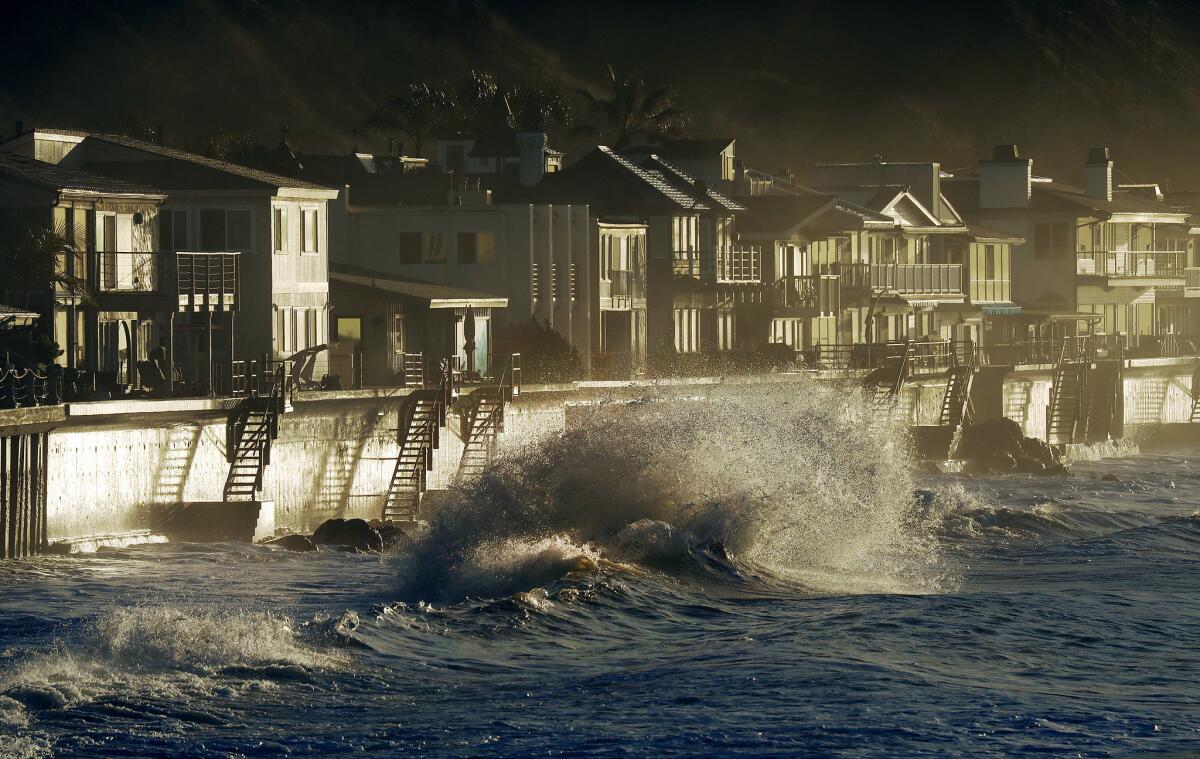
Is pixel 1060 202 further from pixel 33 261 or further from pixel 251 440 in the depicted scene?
pixel 251 440

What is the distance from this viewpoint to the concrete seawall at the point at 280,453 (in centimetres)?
4062

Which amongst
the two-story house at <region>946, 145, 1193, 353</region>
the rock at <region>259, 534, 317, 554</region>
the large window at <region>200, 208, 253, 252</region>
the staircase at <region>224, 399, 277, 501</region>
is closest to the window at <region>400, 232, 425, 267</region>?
the large window at <region>200, 208, 253, 252</region>

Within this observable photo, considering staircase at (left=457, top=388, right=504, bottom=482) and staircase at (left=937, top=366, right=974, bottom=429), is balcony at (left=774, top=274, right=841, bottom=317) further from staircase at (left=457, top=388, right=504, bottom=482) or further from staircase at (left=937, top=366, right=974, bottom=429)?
staircase at (left=457, top=388, right=504, bottom=482)

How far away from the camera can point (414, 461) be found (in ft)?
169

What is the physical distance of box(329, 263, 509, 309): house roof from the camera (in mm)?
61188

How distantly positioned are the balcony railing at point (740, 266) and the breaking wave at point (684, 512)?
116ft

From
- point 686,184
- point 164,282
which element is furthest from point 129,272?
point 686,184

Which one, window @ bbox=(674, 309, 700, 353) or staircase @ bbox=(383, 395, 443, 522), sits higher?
window @ bbox=(674, 309, 700, 353)


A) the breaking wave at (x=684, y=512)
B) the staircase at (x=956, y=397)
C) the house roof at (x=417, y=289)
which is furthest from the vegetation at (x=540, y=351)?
the breaking wave at (x=684, y=512)

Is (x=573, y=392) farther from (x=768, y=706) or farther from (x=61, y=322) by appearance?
(x=768, y=706)

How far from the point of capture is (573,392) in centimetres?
5875

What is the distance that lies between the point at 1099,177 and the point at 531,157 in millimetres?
39512

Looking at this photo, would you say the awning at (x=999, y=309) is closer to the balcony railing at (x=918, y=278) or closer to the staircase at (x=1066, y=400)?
the balcony railing at (x=918, y=278)

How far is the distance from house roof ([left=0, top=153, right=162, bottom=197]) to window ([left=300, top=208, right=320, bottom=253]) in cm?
454
